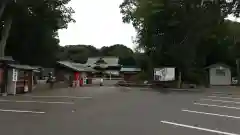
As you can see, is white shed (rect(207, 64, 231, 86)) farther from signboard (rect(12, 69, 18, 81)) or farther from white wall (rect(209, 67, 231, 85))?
signboard (rect(12, 69, 18, 81))

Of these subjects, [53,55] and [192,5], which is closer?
[192,5]

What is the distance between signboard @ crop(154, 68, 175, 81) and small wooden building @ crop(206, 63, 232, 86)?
8683 mm

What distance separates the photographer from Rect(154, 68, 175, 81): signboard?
3161 cm

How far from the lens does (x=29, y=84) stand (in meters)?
21.6

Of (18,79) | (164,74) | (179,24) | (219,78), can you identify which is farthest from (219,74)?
(18,79)

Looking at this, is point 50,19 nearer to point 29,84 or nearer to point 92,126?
point 29,84

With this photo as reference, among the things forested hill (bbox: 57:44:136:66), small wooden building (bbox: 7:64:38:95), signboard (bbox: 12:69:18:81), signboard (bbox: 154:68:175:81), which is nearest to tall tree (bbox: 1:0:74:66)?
small wooden building (bbox: 7:64:38:95)

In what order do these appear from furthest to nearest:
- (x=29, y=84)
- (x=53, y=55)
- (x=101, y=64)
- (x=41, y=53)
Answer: (x=101, y=64)
(x=53, y=55)
(x=41, y=53)
(x=29, y=84)

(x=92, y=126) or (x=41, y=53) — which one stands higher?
(x=41, y=53)

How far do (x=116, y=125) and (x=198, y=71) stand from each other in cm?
2708

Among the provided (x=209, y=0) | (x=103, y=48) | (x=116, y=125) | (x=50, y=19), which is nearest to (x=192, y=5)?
(x=209, y=0)

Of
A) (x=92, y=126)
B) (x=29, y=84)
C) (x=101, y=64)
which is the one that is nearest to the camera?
(x=92, y=126)

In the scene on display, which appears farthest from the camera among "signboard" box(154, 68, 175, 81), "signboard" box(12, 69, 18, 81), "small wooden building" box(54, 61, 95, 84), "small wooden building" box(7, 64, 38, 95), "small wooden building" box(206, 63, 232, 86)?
"small wooden building" box(206, 63, 232, 86)

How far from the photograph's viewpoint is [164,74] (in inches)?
1257
